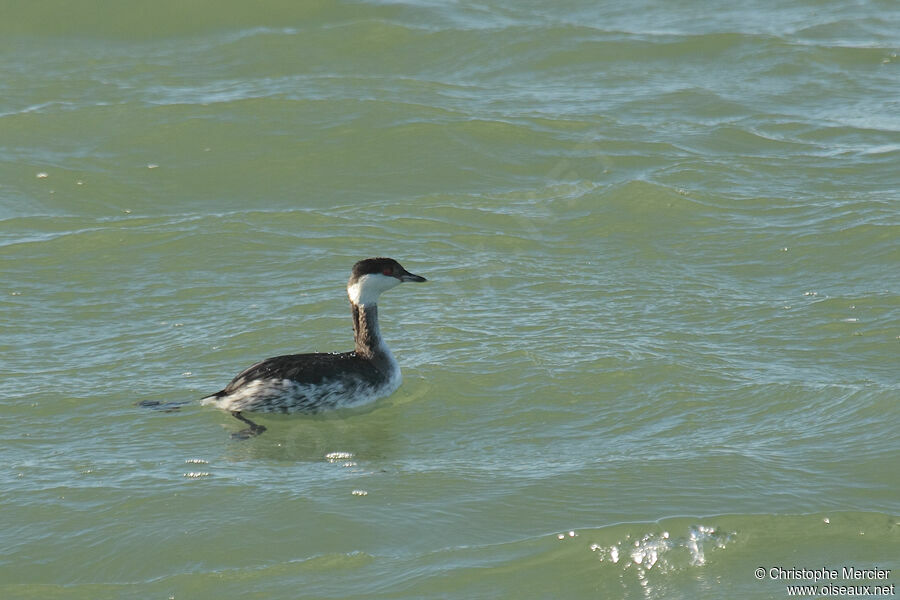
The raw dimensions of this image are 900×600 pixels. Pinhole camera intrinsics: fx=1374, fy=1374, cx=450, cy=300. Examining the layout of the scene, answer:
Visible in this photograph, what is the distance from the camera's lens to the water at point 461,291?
7129mm

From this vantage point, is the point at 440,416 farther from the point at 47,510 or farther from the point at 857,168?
the point at 857,168

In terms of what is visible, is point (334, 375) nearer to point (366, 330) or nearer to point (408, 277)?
point (366, 330)

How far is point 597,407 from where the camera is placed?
887cm

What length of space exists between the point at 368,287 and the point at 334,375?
2.79 feet

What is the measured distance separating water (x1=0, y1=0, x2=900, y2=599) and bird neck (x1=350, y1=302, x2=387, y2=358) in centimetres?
41

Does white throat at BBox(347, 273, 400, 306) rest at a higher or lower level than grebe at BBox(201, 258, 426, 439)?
higher

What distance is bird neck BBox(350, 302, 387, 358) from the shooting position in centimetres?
937

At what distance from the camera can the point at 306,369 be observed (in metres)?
8.72

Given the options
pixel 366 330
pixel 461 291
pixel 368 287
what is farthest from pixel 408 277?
pixel 461 291

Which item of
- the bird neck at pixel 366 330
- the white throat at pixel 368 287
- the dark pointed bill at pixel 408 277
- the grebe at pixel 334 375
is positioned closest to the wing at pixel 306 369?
the grebe at pixel 334 375

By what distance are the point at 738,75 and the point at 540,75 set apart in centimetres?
237

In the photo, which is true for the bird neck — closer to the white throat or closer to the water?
the white throat

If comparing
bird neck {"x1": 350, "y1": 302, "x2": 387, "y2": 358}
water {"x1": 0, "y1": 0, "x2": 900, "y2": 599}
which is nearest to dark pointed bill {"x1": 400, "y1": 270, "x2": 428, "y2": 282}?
bird neck {"x1": 350, "y1": 302, "x2": 387, "y2": 358}

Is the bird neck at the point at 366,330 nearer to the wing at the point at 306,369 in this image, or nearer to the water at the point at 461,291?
the wing at the point at 306,369
